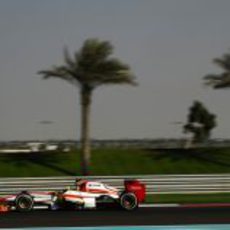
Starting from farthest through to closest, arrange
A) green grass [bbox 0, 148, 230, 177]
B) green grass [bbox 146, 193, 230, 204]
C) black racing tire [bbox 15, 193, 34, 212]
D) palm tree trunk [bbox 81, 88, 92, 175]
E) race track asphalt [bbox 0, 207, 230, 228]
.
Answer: palm tree trunk [bbox 81, 88, 92, 175], green grass [bbox 0, 148, 230, 177], green grass [bbox 146, 193, 230, 204], black racing tire [bbox 15, 193, 34, 212], race track asphalt [bbox 0, 207, 230, 228]

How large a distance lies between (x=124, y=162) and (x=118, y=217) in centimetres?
1382

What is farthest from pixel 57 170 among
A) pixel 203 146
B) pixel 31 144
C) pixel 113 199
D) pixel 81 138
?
→ pixel 113 199

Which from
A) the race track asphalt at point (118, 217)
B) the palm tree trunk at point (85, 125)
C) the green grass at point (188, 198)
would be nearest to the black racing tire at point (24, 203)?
the race track asphalt at point (118, 217)

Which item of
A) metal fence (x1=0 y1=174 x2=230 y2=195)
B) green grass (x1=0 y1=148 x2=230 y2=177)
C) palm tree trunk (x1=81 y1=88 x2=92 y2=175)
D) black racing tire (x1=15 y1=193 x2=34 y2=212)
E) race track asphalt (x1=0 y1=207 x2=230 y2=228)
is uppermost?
palm tree trunk (x1=81 y1=88 x2=92 y2=175)

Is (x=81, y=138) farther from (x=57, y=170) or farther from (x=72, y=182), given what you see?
(x=72, y=182)

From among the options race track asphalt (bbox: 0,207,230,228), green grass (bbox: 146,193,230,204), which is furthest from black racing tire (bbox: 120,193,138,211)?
green grass (bbox: 146,193,230,204)

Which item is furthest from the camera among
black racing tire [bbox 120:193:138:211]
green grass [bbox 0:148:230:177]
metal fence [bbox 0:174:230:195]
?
green grass [bbox 0:148:230:177]

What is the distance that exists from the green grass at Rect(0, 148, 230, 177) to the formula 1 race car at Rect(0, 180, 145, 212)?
9912 mm

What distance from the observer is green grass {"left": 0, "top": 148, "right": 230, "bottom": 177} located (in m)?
26.0

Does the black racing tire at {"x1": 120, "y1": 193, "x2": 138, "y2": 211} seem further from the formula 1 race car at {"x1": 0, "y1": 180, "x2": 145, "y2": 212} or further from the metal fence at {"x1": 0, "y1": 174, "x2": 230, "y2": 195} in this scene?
the metal fence at {"x1": 0, "y1": 174, "x2": 230, "y2": 195}

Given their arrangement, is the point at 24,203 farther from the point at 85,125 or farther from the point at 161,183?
the point at 85,125

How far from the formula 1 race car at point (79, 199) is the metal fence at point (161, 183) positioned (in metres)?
4.75

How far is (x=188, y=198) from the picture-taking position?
65.2ft

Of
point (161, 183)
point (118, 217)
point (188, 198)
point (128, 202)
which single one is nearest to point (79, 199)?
point (128, 202)
